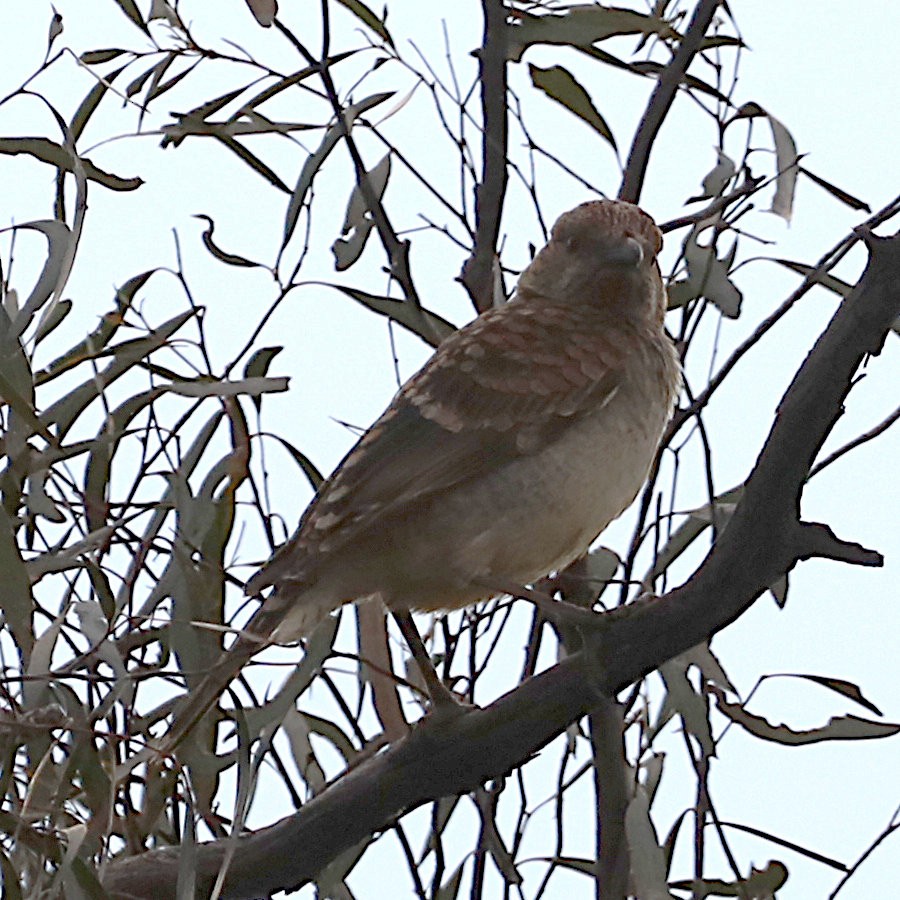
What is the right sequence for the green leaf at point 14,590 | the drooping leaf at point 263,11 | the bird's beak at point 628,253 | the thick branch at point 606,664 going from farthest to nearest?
the bird's beak at point 628,253, the drooping leaf at point 263,11, the green leaf at point 14,590, the thick branch at point 606,664

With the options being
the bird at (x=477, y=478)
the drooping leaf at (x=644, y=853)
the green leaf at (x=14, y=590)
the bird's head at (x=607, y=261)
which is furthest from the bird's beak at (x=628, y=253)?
the green leaf at (x=14, y=590)

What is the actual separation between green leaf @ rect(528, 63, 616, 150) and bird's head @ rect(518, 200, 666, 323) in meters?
0.15

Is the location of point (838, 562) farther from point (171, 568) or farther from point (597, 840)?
point (171, 568)

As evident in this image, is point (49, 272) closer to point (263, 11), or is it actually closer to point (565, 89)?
point (263, 11)

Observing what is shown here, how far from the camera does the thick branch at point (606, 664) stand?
1.33 meters

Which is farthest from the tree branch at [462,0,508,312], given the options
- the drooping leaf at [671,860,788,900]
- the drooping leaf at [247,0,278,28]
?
the drooping leaf at [671,860,788,900]

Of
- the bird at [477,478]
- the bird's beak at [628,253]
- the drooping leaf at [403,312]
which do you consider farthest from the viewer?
the bird's beak at [628,253]

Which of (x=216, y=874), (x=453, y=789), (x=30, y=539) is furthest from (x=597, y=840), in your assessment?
(x=30, y=539)

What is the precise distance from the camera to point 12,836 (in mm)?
1562

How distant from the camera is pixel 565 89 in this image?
203 cm

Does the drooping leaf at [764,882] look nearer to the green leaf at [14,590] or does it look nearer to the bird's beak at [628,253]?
the green leaf at [14,590]

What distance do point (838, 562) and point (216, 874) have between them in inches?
25.5

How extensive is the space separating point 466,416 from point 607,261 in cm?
36

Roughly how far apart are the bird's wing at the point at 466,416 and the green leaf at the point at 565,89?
248 millimetres
